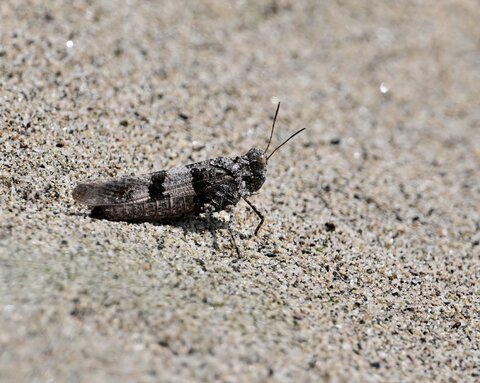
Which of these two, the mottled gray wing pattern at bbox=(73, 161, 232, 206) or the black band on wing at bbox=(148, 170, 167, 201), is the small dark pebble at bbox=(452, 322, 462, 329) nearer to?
the mottled gray wing pattern at bbox=(73, 161, 232, 206)

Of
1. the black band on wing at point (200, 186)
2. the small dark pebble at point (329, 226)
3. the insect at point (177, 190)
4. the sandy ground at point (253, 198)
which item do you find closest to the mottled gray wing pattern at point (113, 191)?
the insect at point (177, 190)

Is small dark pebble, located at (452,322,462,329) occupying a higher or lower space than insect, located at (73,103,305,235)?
lower

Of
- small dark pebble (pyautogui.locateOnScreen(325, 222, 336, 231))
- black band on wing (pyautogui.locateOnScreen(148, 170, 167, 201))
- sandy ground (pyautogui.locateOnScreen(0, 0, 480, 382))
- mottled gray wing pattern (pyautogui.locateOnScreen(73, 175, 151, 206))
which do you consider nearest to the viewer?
sandy ground (pyautogui.locateOnScreen(0, 0, 480, 382))

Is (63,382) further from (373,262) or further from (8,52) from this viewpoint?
(8,52)

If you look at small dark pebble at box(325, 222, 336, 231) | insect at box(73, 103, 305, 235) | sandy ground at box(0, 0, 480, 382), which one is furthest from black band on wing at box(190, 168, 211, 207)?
small dark pebble at box(325, 222, 336, 231)

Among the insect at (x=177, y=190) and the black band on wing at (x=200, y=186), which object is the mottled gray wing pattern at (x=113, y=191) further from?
the black band on wing at (x=200, y=186)

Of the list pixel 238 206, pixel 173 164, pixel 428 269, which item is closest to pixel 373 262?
pixel 428 269

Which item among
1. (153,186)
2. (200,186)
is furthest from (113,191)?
(200,186)
